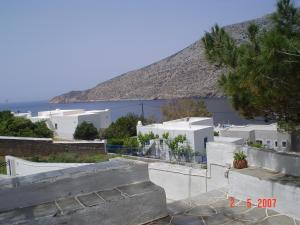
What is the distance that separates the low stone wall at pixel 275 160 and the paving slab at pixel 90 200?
3818 mm

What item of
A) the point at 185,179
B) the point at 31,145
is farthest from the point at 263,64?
the point at 31,145

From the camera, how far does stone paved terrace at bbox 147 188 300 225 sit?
5.59 metres

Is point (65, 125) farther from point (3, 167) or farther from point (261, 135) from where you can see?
point (3, 167)

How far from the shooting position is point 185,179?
8609mm

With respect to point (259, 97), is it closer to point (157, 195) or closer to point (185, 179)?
point (157, 195)

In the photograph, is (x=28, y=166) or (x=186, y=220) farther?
(x=28, y=166)

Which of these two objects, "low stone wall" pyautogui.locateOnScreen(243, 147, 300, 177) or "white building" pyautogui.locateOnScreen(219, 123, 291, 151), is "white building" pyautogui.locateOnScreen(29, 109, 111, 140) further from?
"low stone wall" pyautogui.locateOnScreen(243, 147, 300, 177)

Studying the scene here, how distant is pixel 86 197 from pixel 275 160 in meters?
4.02

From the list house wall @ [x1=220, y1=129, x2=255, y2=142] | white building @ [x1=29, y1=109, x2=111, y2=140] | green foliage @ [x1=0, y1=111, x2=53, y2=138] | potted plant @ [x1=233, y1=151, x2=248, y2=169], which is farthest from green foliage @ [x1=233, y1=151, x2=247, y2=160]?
white building @ [x1=29, y1=109, x2=111, y2=140]

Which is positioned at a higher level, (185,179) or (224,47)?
(224,47)

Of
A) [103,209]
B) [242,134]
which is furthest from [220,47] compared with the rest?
[242,134]

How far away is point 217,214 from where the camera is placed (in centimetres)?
602

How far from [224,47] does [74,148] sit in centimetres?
1507

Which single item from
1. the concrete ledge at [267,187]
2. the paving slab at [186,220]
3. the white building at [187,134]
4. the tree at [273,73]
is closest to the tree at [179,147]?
the white building at [187,134]
